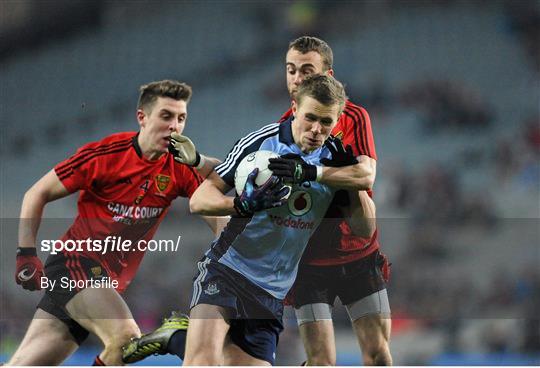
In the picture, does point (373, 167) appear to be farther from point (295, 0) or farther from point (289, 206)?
point (295, 0)

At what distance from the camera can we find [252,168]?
14.2ft

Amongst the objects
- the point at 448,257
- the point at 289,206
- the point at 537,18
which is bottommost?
the point at 448,257

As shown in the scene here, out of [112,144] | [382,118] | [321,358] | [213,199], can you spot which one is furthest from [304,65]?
[382,118]

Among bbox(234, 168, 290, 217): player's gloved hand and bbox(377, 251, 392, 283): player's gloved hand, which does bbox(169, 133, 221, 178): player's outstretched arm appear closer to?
bbox(234, 168, 290, 217): player's gloved hand

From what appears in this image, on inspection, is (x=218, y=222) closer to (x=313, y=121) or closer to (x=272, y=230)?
(x=272, y=230)

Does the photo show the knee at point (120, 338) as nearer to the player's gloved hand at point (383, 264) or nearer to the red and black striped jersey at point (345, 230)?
the red and black striped jersey at point (345, 230)

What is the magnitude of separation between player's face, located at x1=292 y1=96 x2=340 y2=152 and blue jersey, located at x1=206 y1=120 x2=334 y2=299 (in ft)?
0.28

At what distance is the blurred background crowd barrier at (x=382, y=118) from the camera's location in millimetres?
6504

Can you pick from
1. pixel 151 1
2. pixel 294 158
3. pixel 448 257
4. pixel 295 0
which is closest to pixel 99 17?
pixel 151 1

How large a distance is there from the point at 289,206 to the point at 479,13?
3.64m

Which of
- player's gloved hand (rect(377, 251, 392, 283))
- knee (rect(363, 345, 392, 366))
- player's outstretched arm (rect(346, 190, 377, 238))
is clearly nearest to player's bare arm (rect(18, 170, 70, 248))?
player's outstretched arm (rect(346, 190, 377, 238))

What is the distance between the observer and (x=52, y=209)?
611 cm

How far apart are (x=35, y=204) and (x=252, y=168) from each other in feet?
5.11

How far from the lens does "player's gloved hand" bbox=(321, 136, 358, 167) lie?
4465mm
